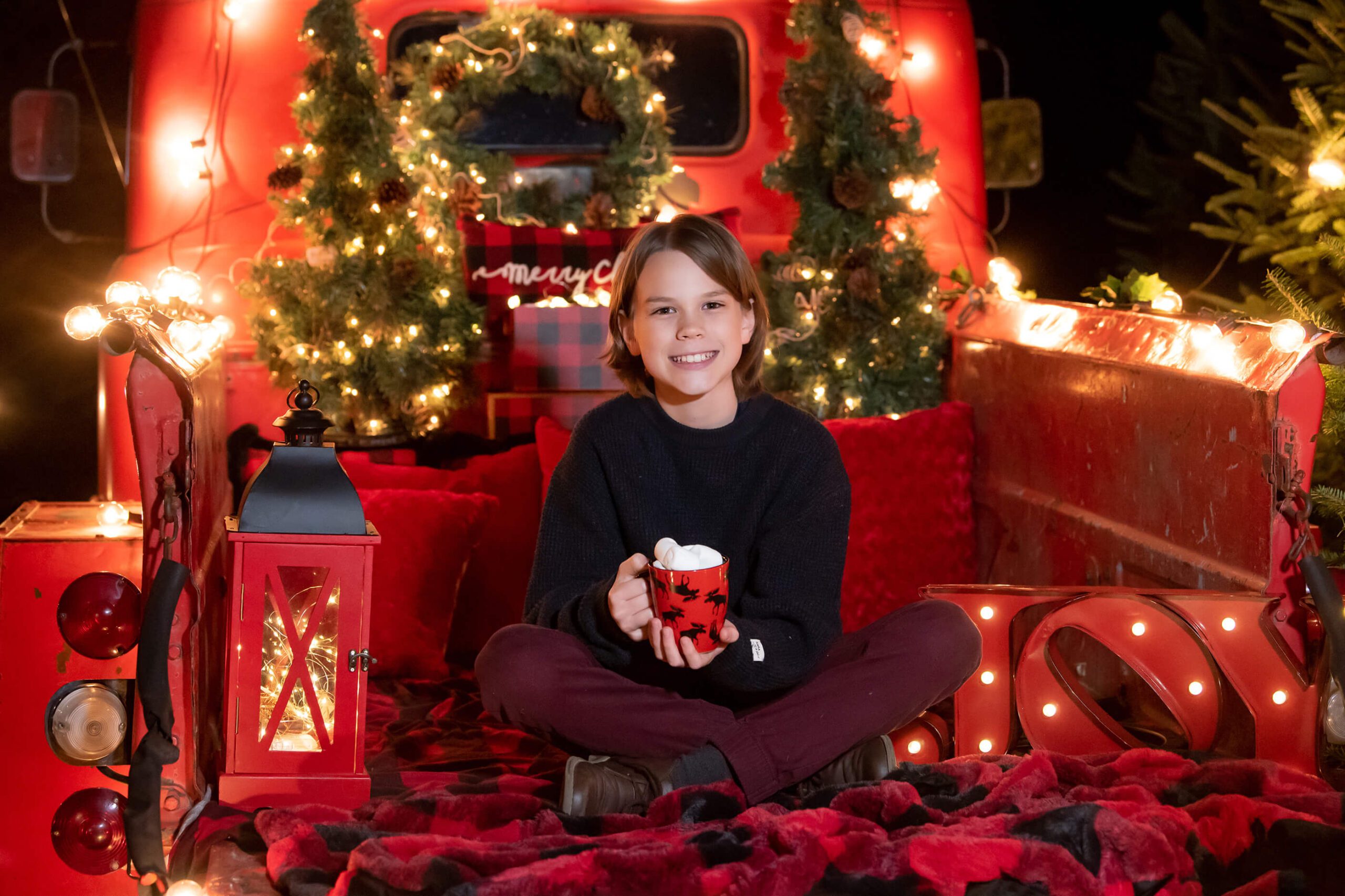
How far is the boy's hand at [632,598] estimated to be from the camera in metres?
1.95

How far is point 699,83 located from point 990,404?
1.44 meters

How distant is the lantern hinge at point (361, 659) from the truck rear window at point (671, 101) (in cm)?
221

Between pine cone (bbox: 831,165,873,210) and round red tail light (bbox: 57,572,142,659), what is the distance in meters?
2.38

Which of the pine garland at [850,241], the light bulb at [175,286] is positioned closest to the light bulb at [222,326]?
the light bulb at [175,286]

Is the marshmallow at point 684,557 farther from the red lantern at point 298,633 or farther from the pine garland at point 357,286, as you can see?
the pine garland at point 357,286

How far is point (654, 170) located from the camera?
148 inches

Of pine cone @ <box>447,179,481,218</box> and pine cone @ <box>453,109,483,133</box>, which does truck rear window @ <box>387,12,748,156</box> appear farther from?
pine cone @ <box>447,179,481,218</box>

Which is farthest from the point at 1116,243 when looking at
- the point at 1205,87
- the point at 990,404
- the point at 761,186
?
the point at 990,404

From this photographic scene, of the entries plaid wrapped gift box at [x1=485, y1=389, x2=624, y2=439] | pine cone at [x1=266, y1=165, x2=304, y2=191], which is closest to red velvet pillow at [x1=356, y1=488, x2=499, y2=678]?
plaid wrapped gift box at [x1=485, y1=389, x2=624, y2=439]

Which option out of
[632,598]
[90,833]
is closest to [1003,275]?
[632,598]

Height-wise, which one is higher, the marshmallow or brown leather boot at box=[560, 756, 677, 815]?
the marshmallow

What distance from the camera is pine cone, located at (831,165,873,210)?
143 inches

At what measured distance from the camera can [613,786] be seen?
2002mm

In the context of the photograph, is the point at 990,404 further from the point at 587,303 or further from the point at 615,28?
the point at 615,28
